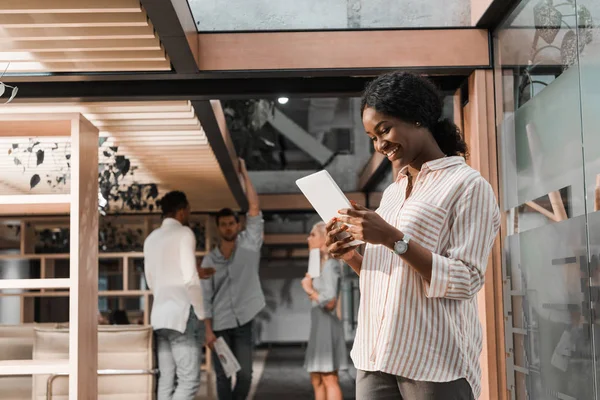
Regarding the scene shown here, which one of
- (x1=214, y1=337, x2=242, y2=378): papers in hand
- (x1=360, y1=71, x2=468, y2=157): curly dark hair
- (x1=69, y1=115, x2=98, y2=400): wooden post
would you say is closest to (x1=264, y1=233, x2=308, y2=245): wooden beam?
(x1=214, y1=337, x2=242, y2=378): papers in hand

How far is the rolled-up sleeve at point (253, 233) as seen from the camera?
5.32 meters

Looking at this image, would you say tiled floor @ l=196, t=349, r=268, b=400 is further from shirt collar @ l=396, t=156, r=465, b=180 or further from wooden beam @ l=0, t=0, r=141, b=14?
shirt collar @ l=396, t=156, r=465, b=180

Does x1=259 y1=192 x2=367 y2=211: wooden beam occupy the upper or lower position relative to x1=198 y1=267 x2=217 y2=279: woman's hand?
upper

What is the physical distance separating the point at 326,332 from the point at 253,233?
0.95 meters

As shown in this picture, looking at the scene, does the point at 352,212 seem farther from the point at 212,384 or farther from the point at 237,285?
the point at 212,384

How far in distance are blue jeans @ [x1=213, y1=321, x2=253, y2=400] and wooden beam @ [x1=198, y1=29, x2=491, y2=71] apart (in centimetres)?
226

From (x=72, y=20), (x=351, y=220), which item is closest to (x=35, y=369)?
(x=72, y=20)

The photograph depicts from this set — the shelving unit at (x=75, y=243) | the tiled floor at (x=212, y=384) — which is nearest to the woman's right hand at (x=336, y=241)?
the shelving unit at (x=75, y=243)

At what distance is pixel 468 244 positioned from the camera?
5.66ft

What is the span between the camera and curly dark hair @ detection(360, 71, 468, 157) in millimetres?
1801

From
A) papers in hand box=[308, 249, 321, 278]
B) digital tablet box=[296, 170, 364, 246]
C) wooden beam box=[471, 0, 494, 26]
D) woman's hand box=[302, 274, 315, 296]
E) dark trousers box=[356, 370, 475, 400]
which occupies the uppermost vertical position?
wooden beam box=[471, 0, 494, 26]

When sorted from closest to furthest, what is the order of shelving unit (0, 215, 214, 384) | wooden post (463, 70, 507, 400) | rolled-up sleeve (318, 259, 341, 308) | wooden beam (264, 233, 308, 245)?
wooden post (463, 70, 507, 400) < rolled-up sleeve (318, 259, 341, 308) < shelving unit (0, 215, 214, 384) < wooden beam (264, 233, 308, 245)

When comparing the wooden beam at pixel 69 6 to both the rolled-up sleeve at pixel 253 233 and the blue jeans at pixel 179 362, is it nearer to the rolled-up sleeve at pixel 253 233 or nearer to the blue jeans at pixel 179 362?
the blue jeans at pixel 179 362

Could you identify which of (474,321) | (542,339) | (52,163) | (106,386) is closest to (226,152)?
(52,163)
